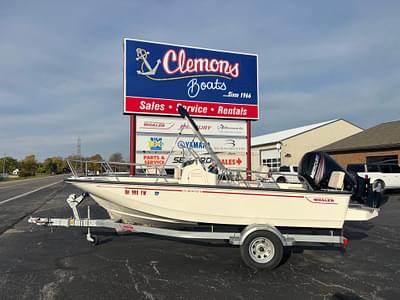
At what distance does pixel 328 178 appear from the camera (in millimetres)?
6066

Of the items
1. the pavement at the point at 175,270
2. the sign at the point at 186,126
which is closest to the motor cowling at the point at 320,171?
the pavement at the point at 175,270

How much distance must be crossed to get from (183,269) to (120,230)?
1371mm

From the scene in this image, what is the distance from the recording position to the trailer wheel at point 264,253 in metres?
5.29

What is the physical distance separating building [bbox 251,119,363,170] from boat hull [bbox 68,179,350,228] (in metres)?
26.8

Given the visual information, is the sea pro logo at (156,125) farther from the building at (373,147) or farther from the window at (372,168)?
the building at (373,147)

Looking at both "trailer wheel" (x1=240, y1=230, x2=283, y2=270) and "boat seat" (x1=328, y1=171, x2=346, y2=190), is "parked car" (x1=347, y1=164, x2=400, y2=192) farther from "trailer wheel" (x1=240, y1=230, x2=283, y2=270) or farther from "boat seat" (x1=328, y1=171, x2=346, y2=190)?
"trailer wheel" (x1=240, y1=230, x2=283, y2=270)

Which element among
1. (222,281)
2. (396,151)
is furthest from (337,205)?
(396,151)

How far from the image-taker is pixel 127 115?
1065 cm

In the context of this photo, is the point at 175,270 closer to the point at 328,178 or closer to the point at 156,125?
the point at 328,178

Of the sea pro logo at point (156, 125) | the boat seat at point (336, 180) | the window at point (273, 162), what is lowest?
the boat seat at point (336, 180)

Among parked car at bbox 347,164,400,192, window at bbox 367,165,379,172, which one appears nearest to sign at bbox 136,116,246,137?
parked car at bbox 347,164,400,192

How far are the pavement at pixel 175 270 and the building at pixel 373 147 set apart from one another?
1571 cm

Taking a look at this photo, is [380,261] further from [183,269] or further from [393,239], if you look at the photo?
[183,269]

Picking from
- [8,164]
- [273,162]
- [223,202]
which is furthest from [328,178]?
[8,164]
